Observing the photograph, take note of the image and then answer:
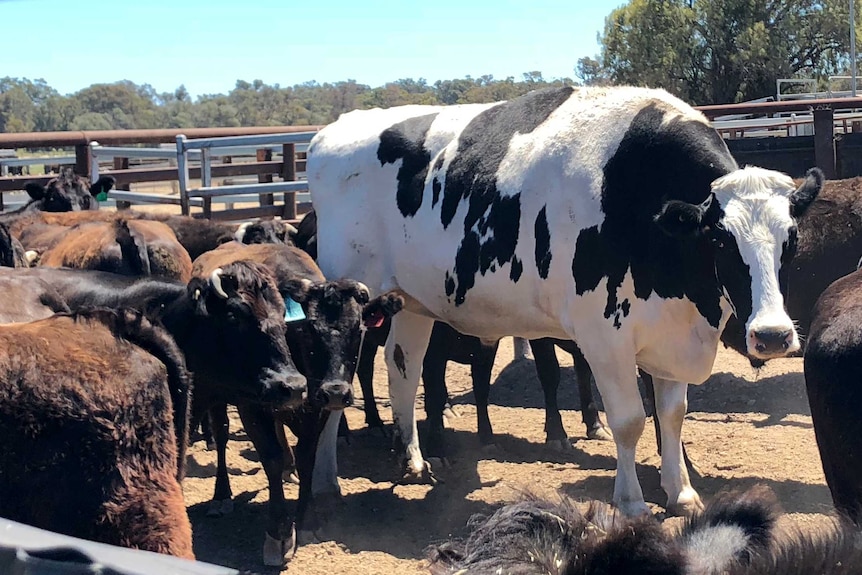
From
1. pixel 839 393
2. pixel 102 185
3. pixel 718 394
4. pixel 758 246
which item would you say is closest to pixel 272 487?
pixel 758 246

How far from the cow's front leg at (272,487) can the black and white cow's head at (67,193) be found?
6010 millimetres

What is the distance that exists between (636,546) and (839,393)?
2406mm

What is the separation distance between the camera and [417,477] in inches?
281

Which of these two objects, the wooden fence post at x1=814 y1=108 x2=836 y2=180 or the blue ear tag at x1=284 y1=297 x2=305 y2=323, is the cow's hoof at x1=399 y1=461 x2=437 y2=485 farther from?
the wooden fence post at x1=814 y1=108 x2=836 y2=180

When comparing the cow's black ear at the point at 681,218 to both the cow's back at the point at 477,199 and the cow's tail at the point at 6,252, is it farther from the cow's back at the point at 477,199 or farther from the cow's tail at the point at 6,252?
the cow's tail at the point at 6,252

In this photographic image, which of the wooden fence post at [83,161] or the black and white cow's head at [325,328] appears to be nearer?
the black and white cow's head at [325,328]

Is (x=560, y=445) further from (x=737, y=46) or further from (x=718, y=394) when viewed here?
(x=737, y=46)

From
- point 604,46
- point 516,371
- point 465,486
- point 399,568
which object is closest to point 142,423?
point 399,568

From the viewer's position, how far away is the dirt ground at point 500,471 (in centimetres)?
594

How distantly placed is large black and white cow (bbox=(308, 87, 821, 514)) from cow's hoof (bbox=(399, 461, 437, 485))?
0.04 feet

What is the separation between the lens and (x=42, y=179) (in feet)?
40.3

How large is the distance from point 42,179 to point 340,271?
6.42m

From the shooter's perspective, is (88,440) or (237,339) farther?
(237,339)

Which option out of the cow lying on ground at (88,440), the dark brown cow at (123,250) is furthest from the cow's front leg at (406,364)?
the cow lying on ground at (88,440)
